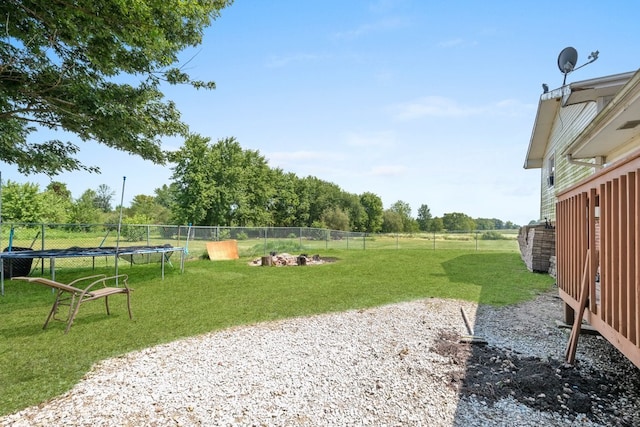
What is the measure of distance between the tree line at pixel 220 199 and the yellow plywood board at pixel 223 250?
12.5m

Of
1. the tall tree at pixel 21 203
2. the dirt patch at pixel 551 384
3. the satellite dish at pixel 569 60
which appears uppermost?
the satellite dish at pixel 569 60

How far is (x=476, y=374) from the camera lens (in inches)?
117

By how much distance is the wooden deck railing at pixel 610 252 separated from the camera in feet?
7.29

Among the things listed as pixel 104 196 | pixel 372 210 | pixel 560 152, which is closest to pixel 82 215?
pixel 104 196

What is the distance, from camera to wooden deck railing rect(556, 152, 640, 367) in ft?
7.29

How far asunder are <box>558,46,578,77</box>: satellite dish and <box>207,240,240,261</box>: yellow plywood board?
12893 millimetres

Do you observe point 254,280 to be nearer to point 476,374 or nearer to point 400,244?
point 476,374

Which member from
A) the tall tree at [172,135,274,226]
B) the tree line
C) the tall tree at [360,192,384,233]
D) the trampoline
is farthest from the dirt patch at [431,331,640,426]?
the tall tree at [360,192,384,233]

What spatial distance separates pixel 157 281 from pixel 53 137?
531 centimetres

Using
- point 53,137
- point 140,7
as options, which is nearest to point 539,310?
point 140,7

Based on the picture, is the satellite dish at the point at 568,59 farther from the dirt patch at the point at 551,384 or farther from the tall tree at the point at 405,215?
the tall tree at the point at 405,215

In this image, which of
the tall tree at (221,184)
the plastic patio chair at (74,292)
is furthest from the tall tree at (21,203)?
the plastic patio chair at (74,292)

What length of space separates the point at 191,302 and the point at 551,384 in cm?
555

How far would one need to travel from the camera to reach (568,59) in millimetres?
8859
